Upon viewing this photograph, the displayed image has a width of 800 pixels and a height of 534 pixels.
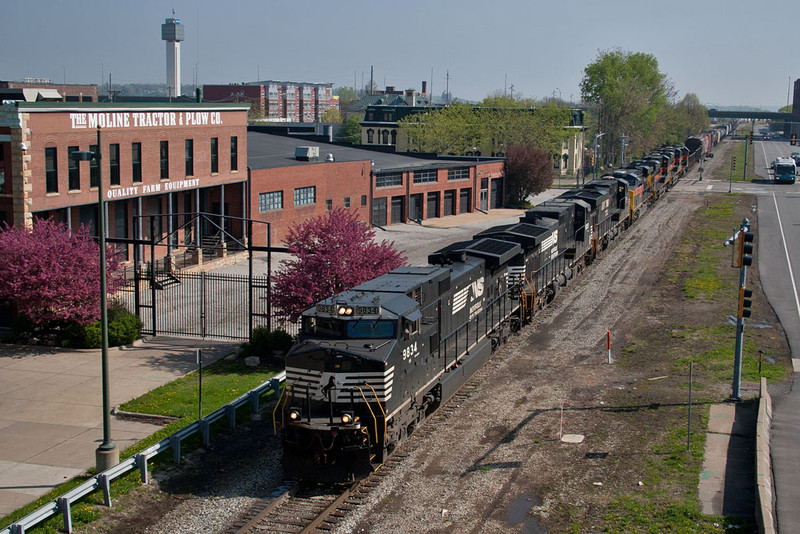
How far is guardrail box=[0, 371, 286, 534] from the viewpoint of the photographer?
15773mm

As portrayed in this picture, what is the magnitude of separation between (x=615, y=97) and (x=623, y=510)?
124341mm

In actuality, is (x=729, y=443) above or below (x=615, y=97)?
below

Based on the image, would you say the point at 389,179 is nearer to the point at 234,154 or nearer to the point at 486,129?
the point at 234,154

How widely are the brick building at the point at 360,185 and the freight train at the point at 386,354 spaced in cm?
2357

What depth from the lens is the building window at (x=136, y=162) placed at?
43125 mm

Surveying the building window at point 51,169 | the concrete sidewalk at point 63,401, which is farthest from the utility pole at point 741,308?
the building window at point 51,169

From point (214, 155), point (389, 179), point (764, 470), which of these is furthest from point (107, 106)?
point (764, 470)

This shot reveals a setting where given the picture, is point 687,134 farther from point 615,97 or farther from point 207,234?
point 207,234

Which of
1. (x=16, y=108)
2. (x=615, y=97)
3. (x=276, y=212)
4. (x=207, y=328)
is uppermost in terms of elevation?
(x=615, y=97)

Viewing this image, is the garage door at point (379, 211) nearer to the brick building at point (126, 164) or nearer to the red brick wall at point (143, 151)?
the brick building at point (126, 164)

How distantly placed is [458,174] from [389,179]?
10.6 meters

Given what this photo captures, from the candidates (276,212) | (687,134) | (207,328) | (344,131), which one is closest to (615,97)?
(344,131)

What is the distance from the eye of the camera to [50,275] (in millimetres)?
29219

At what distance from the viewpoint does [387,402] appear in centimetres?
1816
